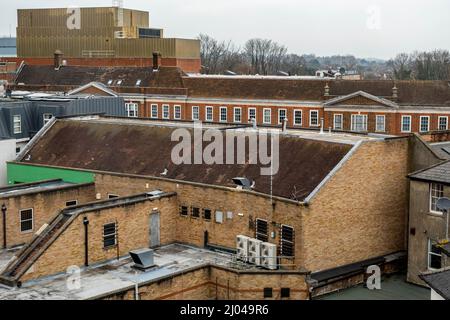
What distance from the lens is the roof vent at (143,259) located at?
27188mm

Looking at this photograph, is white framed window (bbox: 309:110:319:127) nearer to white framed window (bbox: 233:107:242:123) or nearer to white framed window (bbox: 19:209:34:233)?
white framed window (bbox: 233:107:242:123)

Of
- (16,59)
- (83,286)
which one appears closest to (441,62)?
(16,59)

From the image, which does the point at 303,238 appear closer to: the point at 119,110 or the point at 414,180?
the point at 414,180

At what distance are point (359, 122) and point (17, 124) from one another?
29.4 meters

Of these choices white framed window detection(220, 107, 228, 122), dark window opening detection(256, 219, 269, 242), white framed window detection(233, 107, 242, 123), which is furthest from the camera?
white framed window detection(220, 107, 228, 122)

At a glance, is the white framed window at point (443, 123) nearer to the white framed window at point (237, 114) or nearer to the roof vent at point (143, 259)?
A: the white framed window at point (237, 114)

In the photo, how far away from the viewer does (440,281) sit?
767 inches

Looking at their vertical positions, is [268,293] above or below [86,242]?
below

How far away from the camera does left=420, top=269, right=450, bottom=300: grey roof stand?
734 inches

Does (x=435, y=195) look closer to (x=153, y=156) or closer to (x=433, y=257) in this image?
(x=433, y=257)

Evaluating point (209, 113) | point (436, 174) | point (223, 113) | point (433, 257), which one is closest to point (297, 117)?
point (223, 113)

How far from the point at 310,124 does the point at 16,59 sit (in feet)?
A: 152

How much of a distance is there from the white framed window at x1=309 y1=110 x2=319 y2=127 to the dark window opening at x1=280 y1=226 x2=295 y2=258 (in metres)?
34.2

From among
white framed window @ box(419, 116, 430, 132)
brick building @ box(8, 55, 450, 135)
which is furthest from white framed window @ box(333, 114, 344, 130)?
white framed window @ box(419, 116, 430, 132)
